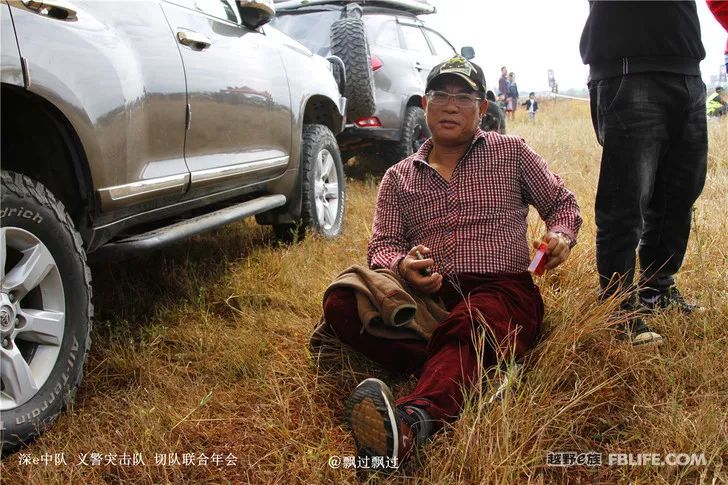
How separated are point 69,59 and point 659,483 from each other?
198cm

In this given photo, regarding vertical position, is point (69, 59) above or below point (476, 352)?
above

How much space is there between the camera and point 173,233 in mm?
2674

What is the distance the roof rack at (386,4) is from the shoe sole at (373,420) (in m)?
5.17

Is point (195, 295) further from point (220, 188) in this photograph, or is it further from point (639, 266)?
point (639, 266)

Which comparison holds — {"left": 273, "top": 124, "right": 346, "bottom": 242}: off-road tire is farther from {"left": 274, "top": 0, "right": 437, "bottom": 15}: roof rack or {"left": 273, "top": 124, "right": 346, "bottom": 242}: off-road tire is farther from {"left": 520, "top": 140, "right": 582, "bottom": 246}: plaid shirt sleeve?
{"left": 274, "top": 0, "right": 437, "bottom": 15}: roof rack

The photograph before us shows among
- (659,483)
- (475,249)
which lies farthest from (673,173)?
(659,483)

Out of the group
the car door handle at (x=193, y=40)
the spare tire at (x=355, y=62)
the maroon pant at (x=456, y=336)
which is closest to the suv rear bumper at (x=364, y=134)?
the spare tire at (x=355, y=62)

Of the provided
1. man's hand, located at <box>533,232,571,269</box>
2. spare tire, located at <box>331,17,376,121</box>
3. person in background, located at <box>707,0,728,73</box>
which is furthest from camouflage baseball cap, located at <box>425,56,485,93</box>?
spare tire, located at <box>331,17,376,121</box>

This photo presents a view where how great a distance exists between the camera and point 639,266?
2930 mm

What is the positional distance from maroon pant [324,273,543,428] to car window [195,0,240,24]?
1635mm

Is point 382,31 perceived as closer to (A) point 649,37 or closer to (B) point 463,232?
(A) point 649,37

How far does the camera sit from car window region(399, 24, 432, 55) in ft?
23.0

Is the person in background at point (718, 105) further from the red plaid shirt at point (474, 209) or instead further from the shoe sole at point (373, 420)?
the shoe sole at point (373, 420)

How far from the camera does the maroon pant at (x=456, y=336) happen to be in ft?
6.32
